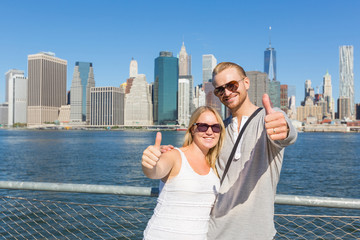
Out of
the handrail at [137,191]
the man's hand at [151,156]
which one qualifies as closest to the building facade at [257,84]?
the handrail at [137,191]

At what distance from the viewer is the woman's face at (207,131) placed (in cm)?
257

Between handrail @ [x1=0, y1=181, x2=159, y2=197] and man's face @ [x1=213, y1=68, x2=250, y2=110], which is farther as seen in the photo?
handrail @ [x1=0, y1=181, x2=159, y2=197]

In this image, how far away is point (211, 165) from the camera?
257 centimetres

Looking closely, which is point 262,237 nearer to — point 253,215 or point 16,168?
point 253,215

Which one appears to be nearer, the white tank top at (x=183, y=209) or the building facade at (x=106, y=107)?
the white tank top at (x=183, y=209)

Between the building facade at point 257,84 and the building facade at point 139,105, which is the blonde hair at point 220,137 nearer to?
the building facade at point 257,84

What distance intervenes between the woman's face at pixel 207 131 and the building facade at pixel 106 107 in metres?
181

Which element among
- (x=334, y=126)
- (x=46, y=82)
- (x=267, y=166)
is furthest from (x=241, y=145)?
(x=46, y=82)

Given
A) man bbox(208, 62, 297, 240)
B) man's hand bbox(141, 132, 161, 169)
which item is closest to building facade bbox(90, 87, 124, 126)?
man bbox(208, 62, 297, 240)

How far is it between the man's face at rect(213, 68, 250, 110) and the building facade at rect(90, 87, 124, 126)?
18085 centimetres

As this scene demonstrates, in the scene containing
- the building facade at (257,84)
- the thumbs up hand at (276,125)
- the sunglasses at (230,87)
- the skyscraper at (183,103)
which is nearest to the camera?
the thumbs up hand at (276,125)

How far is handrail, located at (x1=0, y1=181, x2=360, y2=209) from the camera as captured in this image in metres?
2.63

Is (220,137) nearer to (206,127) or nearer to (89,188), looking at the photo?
(206,127)

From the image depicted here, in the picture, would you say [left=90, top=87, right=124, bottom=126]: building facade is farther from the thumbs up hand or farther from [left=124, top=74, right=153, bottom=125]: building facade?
the thumbs up hand
